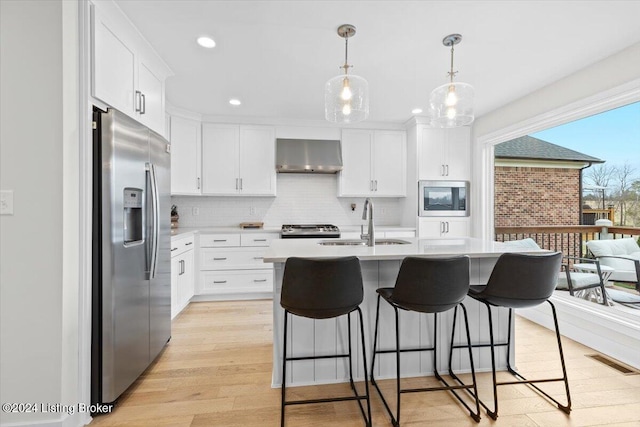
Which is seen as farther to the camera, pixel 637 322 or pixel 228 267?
pixel 228 267

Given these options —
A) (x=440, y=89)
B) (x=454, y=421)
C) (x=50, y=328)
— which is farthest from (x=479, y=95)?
(x=50, y=328)

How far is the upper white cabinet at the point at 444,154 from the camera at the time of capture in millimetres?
4105

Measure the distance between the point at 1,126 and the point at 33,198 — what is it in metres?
0.39

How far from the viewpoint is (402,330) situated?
2.09 m

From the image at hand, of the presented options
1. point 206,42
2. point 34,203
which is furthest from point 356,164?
point 34,203

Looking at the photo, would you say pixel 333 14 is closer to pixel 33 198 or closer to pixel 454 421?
pixel 33 198

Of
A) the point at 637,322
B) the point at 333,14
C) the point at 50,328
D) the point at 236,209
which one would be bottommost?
the point at 637,322

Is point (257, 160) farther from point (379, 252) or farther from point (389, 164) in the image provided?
point (379, 252)

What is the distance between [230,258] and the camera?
3822 millimetres

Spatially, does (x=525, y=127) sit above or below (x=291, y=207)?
above

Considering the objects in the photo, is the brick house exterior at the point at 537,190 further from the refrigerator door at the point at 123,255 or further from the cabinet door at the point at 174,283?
the refrigerator door at the point at 123,255

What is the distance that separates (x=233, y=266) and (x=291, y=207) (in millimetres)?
1273

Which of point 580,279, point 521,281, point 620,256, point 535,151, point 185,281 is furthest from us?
point 535,151

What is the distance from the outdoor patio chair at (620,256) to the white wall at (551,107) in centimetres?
116
